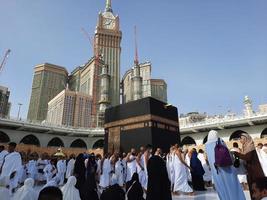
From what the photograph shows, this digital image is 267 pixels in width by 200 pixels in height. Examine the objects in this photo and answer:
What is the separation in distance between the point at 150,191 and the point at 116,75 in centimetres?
9331

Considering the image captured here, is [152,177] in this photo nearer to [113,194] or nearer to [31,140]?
[113,194]

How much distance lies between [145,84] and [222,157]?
10143 centimetres

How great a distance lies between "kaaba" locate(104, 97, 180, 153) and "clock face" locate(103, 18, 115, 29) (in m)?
99.0

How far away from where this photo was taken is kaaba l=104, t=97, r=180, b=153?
429 inches

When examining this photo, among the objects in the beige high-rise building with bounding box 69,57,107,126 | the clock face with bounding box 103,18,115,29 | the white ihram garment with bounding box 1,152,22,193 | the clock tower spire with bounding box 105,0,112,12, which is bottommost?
the white ihram garment with bounding box 1,152,22,193

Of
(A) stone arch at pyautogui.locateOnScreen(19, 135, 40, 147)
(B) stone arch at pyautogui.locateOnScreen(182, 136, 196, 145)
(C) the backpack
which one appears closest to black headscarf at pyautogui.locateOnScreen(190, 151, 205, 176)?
(C) the backpack

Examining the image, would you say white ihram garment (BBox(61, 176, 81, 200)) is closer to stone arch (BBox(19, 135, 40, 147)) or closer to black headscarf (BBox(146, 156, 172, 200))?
black headscarf (BBox(146, 156, 172, 200))

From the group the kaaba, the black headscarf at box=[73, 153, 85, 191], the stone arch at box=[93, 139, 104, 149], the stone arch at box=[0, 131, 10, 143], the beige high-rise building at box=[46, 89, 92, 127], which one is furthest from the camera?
the beige high-rise building at box=[46, 89, 92, 127]

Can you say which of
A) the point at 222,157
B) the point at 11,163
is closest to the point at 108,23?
the point at 11,163

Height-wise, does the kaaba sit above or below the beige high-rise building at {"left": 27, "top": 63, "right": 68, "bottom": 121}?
below

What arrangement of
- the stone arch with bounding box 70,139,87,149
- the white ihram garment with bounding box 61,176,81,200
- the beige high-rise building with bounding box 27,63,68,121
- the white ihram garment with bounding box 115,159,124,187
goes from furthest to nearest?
the beige high-rise building with bounding box 27,63,68,121 → the stone arch with bounding box 70,139,87,149 → the white ihram garment with bounding box 115,159,124,187 → the white ihram garment with bounding box 61,176,81,200

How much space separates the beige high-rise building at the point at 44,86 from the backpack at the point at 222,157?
343ft

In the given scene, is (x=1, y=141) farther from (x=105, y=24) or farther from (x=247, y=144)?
(x=105, y=24)

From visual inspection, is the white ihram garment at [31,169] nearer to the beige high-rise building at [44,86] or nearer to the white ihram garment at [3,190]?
the white ihram garment at [3,190]
